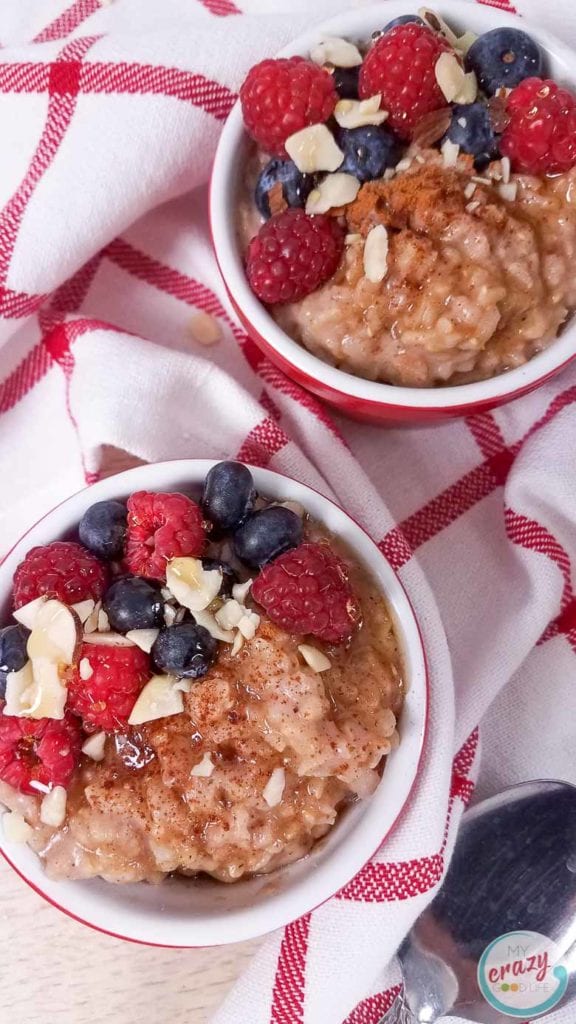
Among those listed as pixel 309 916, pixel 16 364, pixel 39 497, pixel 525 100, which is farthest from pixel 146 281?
pixel 309 916

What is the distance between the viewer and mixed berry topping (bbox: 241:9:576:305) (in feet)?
4.67

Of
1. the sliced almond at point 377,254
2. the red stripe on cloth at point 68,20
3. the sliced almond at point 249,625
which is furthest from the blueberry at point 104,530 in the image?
the red stripe on cloth at point 68,20

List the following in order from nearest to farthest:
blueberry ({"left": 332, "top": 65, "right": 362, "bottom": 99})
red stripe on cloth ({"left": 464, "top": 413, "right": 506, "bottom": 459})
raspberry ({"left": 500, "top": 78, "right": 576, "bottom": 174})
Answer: raspberry ({"left": 500, "top": 78, "right": 576, "bottom": 174}), blueberry ({"left": 332, "top": 65, "right": 362, "bottom": 99}), red stripe on cloth ({"left": 464, "top": 413, "right": 506, "bottom": 459})

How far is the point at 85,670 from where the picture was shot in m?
1.30

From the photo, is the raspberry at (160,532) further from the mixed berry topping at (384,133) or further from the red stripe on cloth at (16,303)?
the red stripe on cloth at (16,303)

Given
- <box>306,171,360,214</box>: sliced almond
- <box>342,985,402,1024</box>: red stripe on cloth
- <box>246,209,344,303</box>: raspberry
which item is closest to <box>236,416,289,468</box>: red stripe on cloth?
<box>246,209,344,303</box>: raspberry

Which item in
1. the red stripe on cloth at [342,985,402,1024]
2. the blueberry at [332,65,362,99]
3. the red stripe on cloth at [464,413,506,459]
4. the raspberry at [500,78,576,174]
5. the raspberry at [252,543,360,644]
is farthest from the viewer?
the red stripe on cloth at [464,413,506,459]

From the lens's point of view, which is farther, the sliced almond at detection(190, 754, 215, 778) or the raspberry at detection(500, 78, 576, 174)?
the raspberry at detection(500, 78, 576, 174)

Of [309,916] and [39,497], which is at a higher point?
[39,497]

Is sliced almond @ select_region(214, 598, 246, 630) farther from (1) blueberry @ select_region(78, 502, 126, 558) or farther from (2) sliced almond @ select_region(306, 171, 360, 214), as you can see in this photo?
(2) sliced almond @ select_region(306, 171, 360, 214)

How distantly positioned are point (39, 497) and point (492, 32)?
1.01 metres

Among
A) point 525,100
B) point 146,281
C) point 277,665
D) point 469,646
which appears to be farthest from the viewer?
point 146,281

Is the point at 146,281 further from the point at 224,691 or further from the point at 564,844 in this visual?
the point at 564,844

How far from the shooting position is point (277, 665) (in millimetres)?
1302
